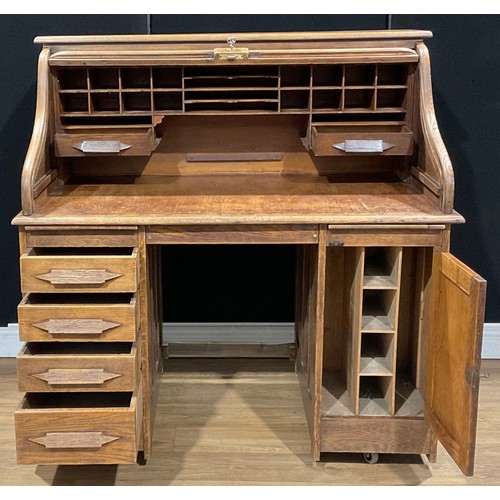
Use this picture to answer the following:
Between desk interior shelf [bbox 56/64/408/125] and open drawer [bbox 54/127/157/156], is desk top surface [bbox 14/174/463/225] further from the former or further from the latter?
desk interior shelf [bbox 56/64/408/125]

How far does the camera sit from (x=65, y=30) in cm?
307

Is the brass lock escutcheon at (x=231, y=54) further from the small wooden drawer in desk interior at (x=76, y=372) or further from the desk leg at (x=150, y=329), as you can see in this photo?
the small wooden drawer in desk interior at (x=76, y=372)

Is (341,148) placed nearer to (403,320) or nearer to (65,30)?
(403,320)

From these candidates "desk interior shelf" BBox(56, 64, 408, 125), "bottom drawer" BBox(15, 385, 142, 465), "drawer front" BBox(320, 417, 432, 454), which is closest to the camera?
"bottom drawer" BBox(15, 385, 142, 465)

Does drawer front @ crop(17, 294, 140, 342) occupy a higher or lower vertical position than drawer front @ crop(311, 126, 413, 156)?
lower

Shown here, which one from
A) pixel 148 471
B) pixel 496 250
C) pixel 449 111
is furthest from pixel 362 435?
pixel 449 111

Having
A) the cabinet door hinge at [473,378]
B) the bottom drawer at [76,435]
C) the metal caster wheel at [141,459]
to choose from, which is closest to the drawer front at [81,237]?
the bottom drawer at [76,435]

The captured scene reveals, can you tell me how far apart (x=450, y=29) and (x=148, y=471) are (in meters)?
2.14

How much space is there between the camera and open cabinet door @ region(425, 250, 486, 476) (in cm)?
209

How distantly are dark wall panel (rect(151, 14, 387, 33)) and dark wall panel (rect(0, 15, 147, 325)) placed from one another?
4.6 inches

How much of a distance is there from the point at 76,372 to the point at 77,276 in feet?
0.98

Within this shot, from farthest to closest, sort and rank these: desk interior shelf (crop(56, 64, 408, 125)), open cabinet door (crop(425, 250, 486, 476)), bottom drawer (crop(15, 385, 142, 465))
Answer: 1. desk interior shelf (crop(56, 64, 408, 125))
2. bottom drawer (crop(15, 385, 142, 465))
3. open cabinet door (crop(425, 250, 486, 476))

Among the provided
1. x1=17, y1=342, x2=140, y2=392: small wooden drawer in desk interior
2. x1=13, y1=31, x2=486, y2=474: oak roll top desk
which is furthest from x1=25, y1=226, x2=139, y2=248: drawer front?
x1=17, y1=342, x2=140, y2=392: small wooden drawer in desk interior

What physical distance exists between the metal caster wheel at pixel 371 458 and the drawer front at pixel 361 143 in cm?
106
